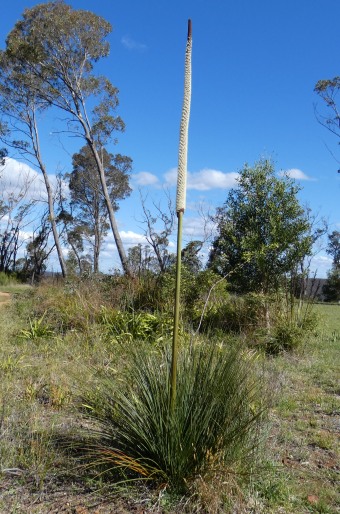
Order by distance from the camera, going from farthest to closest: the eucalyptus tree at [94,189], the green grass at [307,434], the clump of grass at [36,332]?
the eucalyptus tree at [94,189], the clump of grass at [36,332], the green grass at [307,434]

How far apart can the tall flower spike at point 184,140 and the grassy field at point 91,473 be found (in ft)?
5.12

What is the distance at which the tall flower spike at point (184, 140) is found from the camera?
2689mm

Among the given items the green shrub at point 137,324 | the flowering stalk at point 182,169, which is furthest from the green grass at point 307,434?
the green shrub at point 137,324

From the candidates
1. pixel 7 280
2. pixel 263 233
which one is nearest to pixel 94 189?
pixel 7 280

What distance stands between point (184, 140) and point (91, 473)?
201cm

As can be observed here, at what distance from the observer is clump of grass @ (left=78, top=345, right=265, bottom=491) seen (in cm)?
287

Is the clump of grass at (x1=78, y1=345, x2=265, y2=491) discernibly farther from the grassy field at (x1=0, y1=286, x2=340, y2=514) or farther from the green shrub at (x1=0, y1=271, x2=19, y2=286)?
the green shrub at (x1=0, y1=271, x2=19, y2=286)

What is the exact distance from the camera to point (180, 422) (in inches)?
113

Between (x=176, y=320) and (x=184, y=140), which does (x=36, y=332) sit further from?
(x=184, y=140)

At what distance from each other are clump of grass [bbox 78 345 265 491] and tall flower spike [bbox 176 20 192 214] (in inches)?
41.6

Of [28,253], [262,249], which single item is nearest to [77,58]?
[28,253]

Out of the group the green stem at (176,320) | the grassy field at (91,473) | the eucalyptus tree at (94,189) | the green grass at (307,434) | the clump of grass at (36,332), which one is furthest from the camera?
the eucalyptus tree at (94,189)

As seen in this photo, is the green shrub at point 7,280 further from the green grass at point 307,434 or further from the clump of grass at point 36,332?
the green grass at point 307,434

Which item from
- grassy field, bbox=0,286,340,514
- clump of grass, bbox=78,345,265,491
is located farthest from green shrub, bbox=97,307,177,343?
clump of grass, bbox=78,345,265,491
